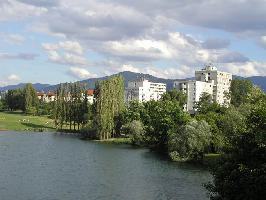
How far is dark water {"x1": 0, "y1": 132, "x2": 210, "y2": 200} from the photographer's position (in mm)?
48250

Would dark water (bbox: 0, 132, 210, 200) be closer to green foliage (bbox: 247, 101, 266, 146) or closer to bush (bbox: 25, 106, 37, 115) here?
green foliage (bbox: 247, 101, 266, 146)

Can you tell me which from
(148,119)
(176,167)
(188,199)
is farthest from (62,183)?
(148,119)

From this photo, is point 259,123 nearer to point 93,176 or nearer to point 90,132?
point 93,176

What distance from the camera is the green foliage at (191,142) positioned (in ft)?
249

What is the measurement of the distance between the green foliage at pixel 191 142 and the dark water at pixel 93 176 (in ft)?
10.3

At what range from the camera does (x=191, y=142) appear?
75438 millimetres

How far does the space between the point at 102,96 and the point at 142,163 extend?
169 ft

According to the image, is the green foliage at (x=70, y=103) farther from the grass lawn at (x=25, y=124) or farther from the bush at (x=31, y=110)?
the bush at (x=31, y=110)

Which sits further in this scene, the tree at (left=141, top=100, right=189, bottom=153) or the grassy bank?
the grassy bank

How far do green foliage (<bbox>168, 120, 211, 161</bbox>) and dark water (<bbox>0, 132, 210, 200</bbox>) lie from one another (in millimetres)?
3153

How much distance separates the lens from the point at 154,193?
162 feet

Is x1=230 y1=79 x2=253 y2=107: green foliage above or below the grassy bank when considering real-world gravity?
above

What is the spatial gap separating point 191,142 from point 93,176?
21.4 m

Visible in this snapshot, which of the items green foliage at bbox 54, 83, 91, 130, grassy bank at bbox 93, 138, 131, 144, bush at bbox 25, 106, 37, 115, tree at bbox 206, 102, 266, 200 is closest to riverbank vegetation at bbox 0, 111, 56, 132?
green foliage at bbox 54, 83, 91, 130
